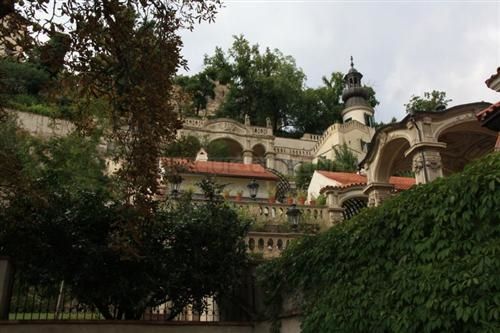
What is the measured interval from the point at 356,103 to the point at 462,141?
48.5 m

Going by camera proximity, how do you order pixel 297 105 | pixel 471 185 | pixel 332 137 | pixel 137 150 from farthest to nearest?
pixel 297 105 → pixel 332 137 → pixel 137 150 → pixel 471 185

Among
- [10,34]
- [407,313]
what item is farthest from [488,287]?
[10,34]

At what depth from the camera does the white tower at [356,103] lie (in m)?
63.9

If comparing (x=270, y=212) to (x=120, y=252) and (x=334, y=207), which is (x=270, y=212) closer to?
(x=334, y=207)

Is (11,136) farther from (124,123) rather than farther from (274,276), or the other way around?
(274,276)

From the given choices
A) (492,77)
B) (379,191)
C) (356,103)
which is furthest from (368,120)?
(492,77)

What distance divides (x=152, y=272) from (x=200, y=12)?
507 centimetres

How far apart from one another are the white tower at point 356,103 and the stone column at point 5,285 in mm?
56954

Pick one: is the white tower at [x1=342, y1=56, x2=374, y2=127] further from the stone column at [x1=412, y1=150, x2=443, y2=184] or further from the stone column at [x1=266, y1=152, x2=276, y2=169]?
the stone column at [x1=412, y1=150, x2=443, y2=184]

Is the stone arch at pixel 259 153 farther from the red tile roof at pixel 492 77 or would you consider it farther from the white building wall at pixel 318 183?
the red tile roof at pixel 492 77

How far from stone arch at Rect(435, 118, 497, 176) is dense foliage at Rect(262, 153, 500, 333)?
10009 millimetres

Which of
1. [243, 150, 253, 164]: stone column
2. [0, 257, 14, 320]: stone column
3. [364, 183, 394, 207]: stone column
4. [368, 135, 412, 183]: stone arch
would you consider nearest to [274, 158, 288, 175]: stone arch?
[243, 150, 253, 164]: stone column

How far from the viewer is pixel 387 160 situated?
58.1 feet

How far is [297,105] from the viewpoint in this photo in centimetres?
6562
